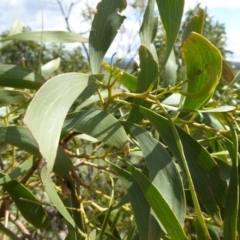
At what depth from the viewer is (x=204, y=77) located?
1.96 feet

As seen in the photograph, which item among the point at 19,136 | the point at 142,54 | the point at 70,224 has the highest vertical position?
the point at 142,54

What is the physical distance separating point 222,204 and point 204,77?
6.3 inches

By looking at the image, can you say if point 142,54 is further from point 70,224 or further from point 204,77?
point 70,224

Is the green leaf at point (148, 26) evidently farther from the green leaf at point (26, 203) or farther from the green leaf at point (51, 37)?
the green leaf at point (26, 203)

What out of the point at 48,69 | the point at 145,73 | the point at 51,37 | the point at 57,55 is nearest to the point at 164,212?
the point at 145,73

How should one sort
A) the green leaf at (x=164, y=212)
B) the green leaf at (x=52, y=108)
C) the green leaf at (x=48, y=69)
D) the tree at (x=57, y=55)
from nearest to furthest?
the green leaf at (x=52, y=108), the green leaf at (x=164, y=212), the green leaf at (x=48, y=69), the tree at (x=57, y=55)

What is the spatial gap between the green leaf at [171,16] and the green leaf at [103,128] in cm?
11

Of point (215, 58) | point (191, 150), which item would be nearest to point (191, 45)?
point (215, 58)

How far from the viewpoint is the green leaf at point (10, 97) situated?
649mm

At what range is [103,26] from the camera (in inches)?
24.0

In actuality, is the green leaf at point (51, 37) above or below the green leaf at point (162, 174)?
above

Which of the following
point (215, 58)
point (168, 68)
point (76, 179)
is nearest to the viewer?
point (215, 58)

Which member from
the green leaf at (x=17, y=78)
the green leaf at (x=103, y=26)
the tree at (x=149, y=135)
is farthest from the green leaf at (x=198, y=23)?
the green leaf at (x=17, y=78)

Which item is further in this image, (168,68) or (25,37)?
(168,68)
